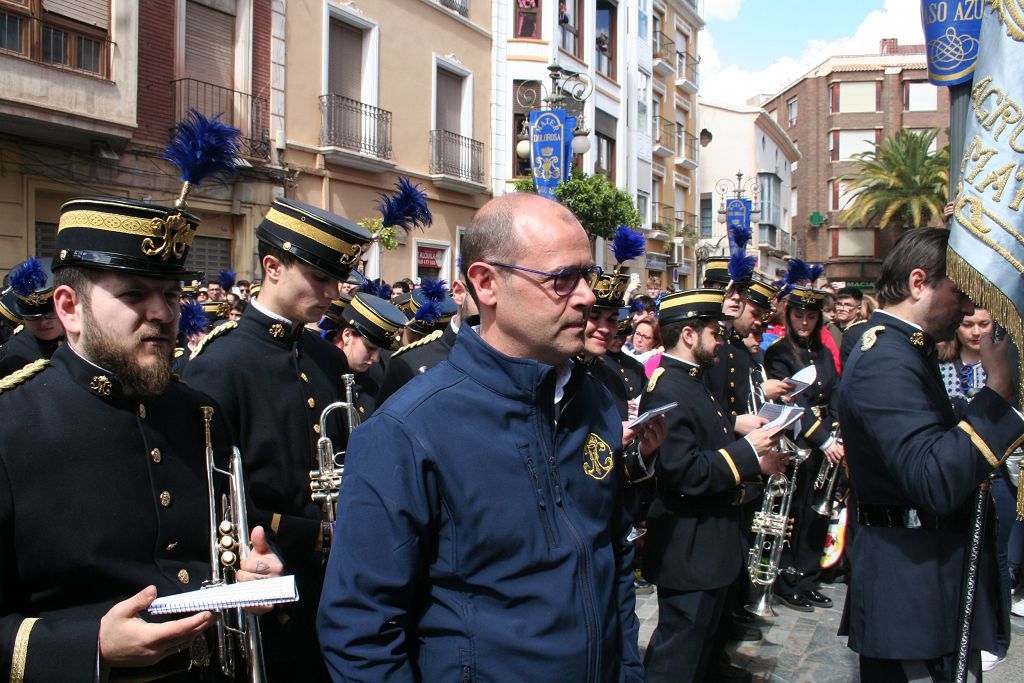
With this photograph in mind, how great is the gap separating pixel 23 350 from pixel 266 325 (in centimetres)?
344

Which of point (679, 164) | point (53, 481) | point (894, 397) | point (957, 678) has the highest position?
point (679, 164)

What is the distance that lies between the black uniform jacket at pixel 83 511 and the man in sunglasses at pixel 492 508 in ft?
2.08

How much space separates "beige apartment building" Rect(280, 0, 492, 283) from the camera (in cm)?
1602

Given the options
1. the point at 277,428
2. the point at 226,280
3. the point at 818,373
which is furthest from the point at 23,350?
the point at 818,373

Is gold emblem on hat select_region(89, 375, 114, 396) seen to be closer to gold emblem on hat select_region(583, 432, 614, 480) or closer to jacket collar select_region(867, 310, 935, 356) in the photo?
gold emblem on hat select_region(583, 432, 614, 480)

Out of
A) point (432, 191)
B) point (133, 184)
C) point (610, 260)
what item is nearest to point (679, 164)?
point (610, 260)

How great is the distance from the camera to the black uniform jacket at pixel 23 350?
5672 millimetres

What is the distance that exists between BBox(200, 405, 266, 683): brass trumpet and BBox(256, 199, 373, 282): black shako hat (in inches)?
39.7

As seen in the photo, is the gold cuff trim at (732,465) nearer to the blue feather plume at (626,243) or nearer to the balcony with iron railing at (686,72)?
the blue feather plume at (626,243)

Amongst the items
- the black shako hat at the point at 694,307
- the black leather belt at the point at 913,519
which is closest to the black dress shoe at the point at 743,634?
the black shako hat at the point at 694,307

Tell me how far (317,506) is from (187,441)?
930 millimetres

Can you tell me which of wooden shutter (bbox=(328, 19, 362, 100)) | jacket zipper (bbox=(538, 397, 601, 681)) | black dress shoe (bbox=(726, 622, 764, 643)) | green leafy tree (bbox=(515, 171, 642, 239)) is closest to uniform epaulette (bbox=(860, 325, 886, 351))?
jacket zipper (bbox=(538, 397, 601, 681))

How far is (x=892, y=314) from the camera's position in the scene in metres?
3.40

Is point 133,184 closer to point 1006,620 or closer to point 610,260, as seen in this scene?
point 1006,620
